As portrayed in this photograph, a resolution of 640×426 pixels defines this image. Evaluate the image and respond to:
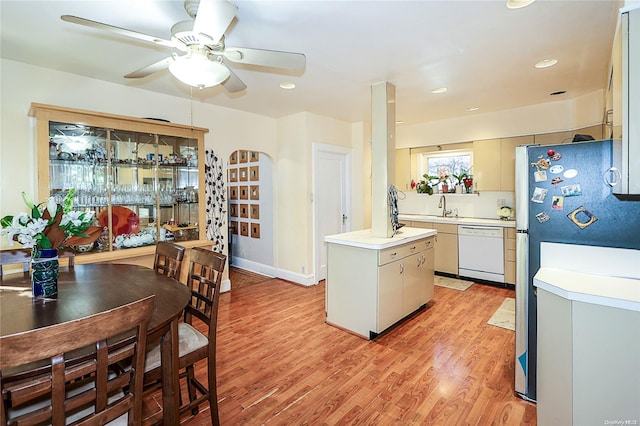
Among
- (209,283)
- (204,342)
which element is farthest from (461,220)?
(204,342)

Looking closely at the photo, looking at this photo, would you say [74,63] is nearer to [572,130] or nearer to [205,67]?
[205,67]

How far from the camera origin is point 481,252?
15.1ft

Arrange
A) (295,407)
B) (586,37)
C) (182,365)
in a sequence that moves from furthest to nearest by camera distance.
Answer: (586,37) → (295,407) → (182,365)

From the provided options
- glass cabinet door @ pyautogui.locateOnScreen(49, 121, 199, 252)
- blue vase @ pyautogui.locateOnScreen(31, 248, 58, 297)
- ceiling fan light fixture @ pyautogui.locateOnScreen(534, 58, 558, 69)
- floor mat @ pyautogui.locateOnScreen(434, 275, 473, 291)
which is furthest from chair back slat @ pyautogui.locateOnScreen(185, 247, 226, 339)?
floor mat @ pyautogui.locateOnScreen(434, 275, 473, 291)

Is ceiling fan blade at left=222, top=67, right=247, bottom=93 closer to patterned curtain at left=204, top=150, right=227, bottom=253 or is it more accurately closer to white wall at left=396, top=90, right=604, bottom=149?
patterned curtain at left=204, top=150, right=227, bottom=253

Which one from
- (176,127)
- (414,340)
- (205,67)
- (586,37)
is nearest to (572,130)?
(586,37)

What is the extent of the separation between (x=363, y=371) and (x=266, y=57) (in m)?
2.38

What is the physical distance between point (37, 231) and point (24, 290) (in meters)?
0.44

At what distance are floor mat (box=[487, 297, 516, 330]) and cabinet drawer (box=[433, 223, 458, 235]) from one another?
1.27 m

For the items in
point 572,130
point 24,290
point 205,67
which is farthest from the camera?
point 572,130

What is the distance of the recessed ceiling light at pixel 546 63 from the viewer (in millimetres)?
2924

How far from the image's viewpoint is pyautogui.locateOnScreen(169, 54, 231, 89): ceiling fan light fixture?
1.89 metres

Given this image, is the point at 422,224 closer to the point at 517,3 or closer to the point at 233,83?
the point at 517,3

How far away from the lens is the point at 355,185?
5.39 metres
